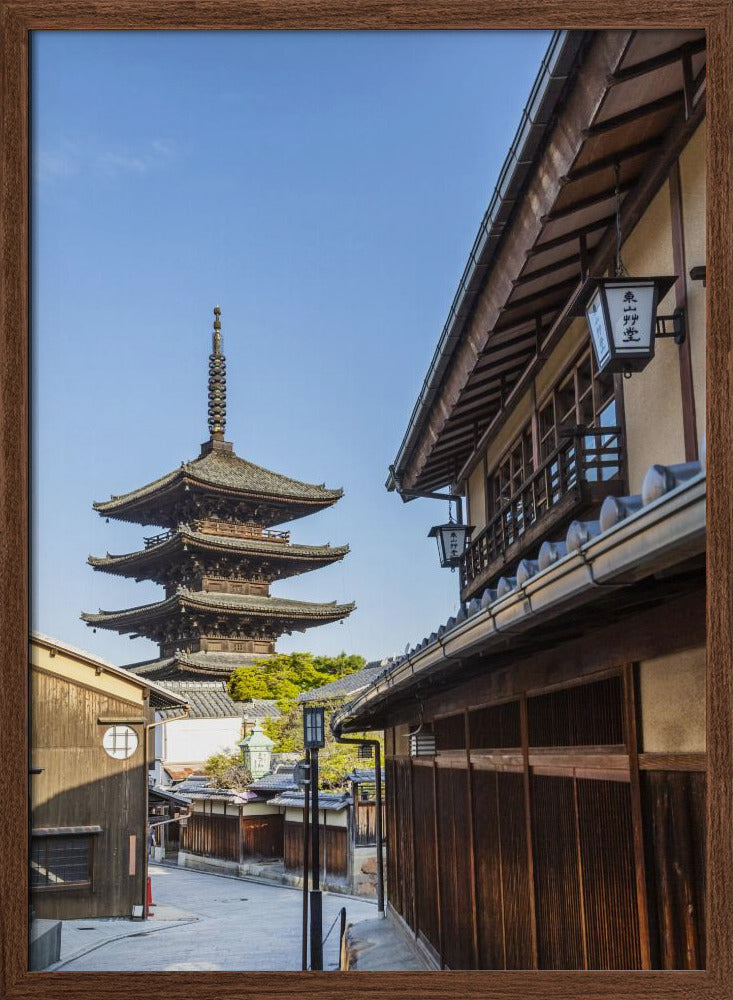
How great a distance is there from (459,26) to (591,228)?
2096mm

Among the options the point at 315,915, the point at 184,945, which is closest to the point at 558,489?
the point at 184,945

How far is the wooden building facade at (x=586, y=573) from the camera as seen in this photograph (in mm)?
3697

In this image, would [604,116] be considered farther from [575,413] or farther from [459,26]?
[575,413]

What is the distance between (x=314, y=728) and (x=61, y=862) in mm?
8700

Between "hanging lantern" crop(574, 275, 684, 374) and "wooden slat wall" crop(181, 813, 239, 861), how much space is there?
74.6ft

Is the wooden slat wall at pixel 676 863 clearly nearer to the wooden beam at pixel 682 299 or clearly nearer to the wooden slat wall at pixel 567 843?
the wooden slat wall at pixel 567 843

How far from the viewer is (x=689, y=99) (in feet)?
13.7

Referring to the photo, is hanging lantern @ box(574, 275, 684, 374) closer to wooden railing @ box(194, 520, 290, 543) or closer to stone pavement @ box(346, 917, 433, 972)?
stone pavement @ box(346, 917, 433, 972)

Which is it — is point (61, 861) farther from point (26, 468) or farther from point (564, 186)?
point (564, 186)

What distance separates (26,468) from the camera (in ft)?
12.5

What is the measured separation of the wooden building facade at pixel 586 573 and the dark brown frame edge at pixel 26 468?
18cm

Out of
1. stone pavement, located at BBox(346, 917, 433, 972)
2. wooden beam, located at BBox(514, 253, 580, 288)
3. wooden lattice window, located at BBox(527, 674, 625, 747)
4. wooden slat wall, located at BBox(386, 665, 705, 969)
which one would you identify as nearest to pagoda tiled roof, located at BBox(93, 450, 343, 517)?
stone pavement, located at BBox(346, 917, 433, 972)

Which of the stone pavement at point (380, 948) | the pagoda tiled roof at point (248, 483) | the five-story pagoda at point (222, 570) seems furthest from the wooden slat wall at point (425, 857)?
the five-story pagoda at point (222, 570)

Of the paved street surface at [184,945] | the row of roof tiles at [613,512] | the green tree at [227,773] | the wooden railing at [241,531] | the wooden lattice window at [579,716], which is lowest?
the green tree at [227,773]
